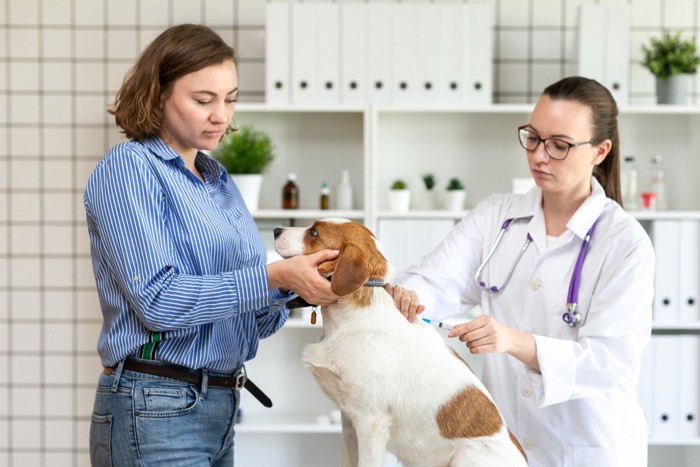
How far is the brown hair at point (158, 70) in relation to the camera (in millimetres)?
1505

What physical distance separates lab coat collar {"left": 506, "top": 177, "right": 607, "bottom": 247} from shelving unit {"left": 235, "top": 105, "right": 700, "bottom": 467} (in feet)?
5.94

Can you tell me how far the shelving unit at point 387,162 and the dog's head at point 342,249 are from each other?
2039 mm

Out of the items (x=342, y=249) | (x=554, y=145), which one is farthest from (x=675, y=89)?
(x=342, y=249)

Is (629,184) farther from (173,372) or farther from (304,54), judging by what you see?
(173,372)

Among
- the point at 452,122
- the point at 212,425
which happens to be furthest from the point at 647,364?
the point at 212,425

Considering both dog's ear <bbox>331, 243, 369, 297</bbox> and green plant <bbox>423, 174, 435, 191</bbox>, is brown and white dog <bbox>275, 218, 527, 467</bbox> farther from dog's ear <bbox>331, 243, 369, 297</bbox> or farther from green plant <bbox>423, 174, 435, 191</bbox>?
green plant <bbox>423, 174, 435, 191</bbox>

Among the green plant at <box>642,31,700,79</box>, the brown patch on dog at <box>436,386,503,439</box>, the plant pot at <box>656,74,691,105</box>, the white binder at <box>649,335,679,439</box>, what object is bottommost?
the white binder at <box>649,335,679,439</box>

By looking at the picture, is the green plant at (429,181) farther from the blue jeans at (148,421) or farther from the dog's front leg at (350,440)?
the blue jeans at (148,421)

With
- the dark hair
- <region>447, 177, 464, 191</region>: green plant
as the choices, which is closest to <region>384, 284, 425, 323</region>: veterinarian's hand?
the dark hair

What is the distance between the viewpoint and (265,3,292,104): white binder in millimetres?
3404

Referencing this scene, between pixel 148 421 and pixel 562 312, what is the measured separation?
903mm

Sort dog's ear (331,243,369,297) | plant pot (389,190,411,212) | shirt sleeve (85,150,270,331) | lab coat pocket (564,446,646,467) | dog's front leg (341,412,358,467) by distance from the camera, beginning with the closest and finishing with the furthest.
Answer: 1. shirt sleeve (85,150,270,331)
2. dog's ear (331,243,369,297)
3. dog's front leg (341,412,358,467)
4. lab coat pocket (564,446,646,467)
5. plant pot (389,190,411,212)

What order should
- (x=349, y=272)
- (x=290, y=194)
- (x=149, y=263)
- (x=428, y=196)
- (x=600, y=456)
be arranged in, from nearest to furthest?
(x=149, y=263) → (x=349, y=272) → (x=600, y=456) → (x=290, y=194) → (x=428, y=196)

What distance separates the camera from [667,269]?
349 cm
